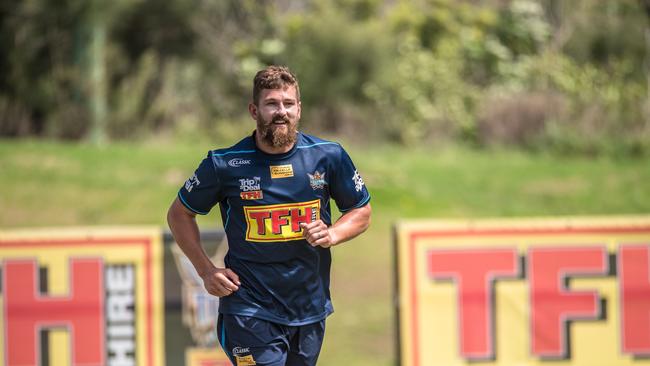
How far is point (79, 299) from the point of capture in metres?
7.57

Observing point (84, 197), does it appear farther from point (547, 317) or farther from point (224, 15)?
point (224, 15)

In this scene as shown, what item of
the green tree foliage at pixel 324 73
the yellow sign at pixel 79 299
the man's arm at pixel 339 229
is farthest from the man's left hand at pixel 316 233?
the green tree foliage at pixel 324 73

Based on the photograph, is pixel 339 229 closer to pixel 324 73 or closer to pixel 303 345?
pixel 303 345

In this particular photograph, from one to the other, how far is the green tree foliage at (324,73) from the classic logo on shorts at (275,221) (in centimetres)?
1321

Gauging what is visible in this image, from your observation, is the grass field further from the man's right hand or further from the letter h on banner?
the man's right hand

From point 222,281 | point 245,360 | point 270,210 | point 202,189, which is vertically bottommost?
point 245,360

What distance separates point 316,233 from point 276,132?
0.54m

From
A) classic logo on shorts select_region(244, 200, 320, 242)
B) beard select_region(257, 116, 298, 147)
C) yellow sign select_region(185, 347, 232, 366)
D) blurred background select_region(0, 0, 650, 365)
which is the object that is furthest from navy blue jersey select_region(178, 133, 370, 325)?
blurred background select_region(0, 0, 650, 365)

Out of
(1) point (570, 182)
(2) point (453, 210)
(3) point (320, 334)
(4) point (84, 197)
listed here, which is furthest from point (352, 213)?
(1) point (570, 182)

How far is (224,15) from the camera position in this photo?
77.5 feet

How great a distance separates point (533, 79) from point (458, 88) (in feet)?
9.82

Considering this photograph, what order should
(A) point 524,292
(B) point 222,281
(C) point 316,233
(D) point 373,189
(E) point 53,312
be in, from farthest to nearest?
(D) point 373,189 → (A) point 524,292 → (E) point 53,312 → (B) point 222,281 → (C) point 316,233

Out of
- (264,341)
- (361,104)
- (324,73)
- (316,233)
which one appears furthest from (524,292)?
(324,73)

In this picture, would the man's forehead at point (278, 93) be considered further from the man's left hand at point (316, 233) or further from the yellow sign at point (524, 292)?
the yellow sign at point (524, 292)
